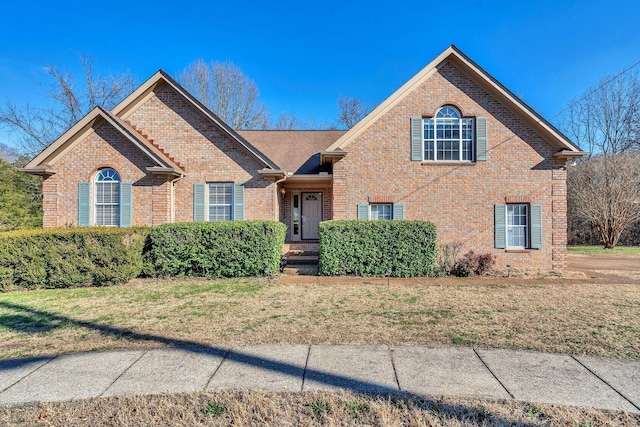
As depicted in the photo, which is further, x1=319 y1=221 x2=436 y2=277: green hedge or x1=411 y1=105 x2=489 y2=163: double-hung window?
x1=411 y1=105 x2=489 y2=163: double-hung window

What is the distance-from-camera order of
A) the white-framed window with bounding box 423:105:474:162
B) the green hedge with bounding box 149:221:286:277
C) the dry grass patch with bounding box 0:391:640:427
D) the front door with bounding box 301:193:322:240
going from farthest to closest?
the front door with bounding box 301:193:322:240
the white-framed window with bounding box 423:105:474:162
the green hedge with bounding box 149:221:286:277
the dry grass patch with bounding box 0:391:640:427

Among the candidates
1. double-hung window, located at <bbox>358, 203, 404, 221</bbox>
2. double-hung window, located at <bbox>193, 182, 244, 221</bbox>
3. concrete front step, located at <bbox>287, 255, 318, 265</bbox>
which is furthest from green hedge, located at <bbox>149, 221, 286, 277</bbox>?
double-hung window, located at <bbox>358, 203, 404, 221</bbox>

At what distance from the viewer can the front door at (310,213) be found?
48.6 ft

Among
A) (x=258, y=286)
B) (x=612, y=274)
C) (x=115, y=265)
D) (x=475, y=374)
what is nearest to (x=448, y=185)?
(x=612, y=274)

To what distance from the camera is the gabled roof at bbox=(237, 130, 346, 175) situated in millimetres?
14055

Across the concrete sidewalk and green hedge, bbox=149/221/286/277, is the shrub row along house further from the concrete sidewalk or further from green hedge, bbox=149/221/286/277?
the concrete sidewalk

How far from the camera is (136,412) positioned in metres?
2.91

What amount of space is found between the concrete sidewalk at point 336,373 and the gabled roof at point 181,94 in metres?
8.45

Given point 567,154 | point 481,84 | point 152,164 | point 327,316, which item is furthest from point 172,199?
point 567,154

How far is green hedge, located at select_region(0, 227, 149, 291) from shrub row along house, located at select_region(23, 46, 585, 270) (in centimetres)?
239

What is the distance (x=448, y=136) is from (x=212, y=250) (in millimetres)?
8987

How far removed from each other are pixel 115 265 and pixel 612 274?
14.9 metres

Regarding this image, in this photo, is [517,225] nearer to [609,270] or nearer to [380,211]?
[609,270]

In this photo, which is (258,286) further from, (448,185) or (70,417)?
(448,185)
